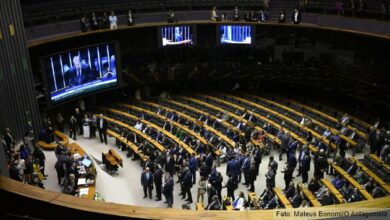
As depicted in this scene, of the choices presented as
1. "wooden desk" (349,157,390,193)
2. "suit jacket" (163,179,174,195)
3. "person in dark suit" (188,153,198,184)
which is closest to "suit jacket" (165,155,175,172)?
"person in dark suit" (188,153,198,184)

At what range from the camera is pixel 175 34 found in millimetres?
20938

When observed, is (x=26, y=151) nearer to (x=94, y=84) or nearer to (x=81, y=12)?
(x=94, y=84)

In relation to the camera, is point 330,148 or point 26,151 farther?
point 330,148

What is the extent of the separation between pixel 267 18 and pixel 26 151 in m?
11.9

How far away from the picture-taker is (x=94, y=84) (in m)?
19.3

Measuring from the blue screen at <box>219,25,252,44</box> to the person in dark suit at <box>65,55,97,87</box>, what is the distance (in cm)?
625

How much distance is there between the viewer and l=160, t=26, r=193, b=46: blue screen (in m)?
20.9

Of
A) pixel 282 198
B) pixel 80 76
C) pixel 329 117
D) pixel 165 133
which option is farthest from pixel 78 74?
pixel 282 198

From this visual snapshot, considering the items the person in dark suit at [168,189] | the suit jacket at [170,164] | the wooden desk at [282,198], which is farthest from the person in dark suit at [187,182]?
the wooden desk at [282,198]

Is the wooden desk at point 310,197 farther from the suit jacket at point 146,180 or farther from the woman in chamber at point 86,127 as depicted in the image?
the woman in chamber at point 86,127

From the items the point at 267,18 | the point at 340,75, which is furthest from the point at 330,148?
the point at 267,18

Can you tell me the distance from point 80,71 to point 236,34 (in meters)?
7.22

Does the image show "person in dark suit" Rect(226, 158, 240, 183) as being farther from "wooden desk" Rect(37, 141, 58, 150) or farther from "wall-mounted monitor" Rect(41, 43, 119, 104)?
"wall-mounted monitor" Rect(41, 43, 119, 104)

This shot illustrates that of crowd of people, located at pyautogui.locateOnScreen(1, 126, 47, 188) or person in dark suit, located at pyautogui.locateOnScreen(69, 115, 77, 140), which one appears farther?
person in dark suit, located at pyautogui.locateOnScreen(69, 115, 77, 140)
